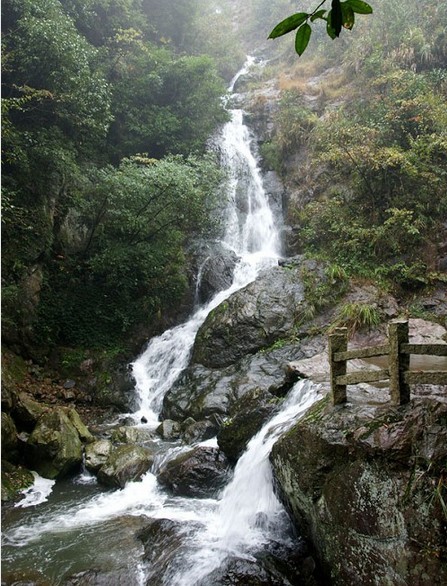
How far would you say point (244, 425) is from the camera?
7820 mm

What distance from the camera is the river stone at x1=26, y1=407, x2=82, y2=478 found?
8.34 metres

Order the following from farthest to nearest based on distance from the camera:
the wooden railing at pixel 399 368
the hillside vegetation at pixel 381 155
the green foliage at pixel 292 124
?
the green foliage at pixel 292 124
the hillside vegetation at pixel 381 155
the wooden railing at pixel 399 368

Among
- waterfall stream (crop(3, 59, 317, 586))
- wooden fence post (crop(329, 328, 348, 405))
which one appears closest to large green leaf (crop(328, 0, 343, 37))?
wooden fence post (crop(329, 328, 348, 405))

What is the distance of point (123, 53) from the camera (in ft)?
54.4

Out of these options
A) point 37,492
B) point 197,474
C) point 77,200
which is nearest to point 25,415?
point 37,492

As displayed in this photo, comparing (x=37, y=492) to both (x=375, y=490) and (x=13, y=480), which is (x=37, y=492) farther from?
(x=375, y=490)

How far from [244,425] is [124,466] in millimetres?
2512

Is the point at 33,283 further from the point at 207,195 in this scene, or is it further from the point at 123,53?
the point at 123,53

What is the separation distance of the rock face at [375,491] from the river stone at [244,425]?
6.98ft

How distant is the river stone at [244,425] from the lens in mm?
7699

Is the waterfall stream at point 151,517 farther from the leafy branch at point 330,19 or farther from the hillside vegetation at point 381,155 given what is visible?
the hillside vegetation at point 381,155

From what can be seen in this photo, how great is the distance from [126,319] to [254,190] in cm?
829

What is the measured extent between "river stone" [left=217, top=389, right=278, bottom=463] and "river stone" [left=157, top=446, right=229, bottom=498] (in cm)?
24

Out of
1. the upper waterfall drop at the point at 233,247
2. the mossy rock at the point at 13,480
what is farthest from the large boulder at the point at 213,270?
the mossy rock at the point at 13,480
